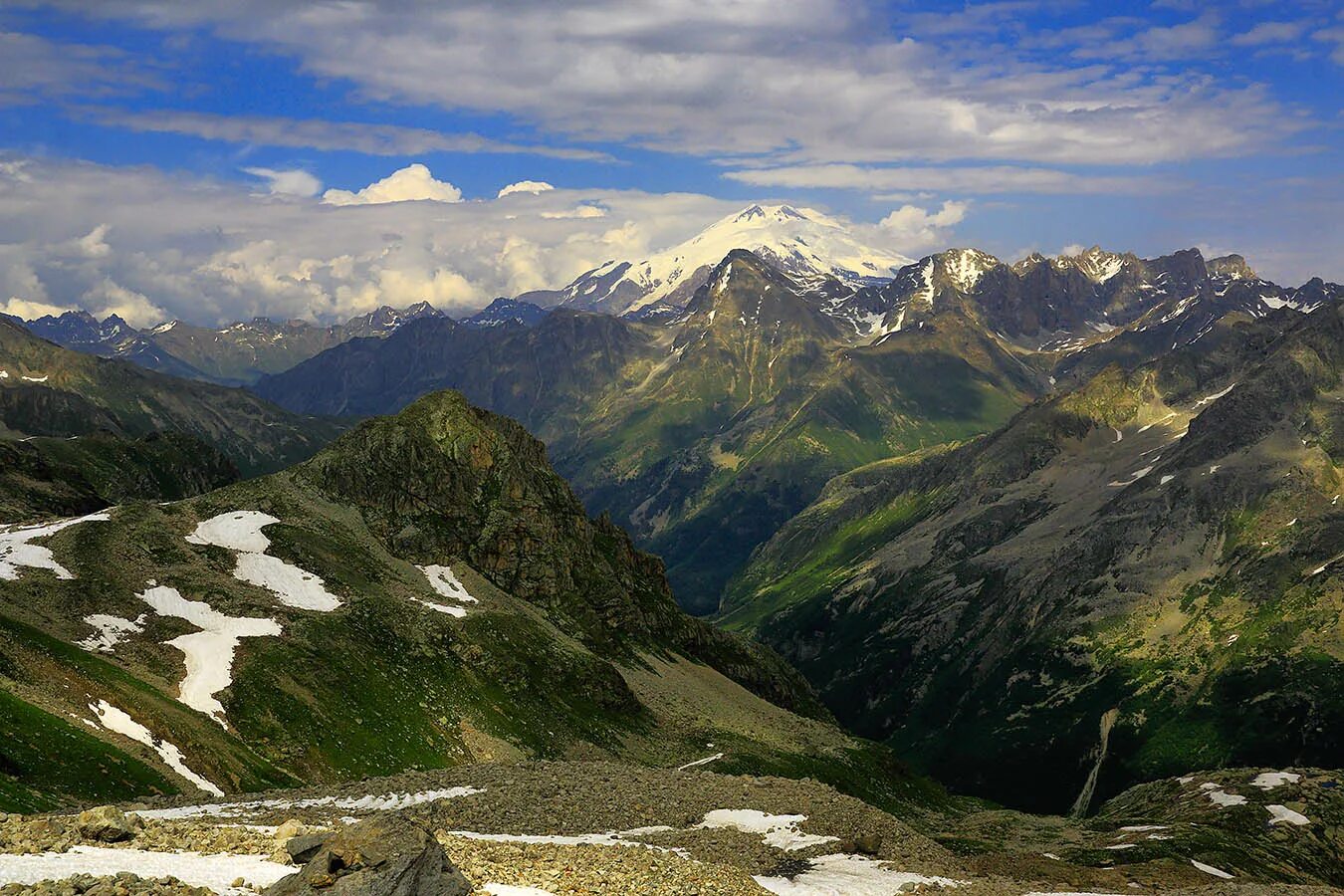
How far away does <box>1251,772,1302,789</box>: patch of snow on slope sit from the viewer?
504 feet

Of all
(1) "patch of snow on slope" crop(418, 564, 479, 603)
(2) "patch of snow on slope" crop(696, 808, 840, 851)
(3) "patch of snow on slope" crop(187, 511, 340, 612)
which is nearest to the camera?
(2) "patch of snow on slope" crop(696, 808, 840, 851)

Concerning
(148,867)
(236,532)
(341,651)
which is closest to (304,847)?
(148,867)

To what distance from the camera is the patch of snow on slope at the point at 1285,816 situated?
129250mm

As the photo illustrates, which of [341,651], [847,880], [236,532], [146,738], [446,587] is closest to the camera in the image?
[847,880]

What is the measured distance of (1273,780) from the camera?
156 m

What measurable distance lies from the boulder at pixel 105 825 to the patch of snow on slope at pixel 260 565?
95843 mm

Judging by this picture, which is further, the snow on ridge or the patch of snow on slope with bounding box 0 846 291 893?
the snow on ridge

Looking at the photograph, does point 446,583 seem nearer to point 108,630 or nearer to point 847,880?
point 108,630

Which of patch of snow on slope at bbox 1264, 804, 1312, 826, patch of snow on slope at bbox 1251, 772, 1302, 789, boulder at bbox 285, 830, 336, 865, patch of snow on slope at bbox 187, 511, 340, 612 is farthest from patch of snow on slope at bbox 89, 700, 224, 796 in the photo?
patch of snow on slope at bbox 1251, 772, 1302, 789

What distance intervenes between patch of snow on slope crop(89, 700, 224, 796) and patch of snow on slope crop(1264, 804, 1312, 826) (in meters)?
113

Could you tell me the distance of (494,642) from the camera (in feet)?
501

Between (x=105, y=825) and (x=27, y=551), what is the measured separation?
3845 inches

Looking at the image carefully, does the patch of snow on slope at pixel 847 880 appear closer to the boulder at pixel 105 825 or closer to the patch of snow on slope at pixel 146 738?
the boulder at pixel 105 825

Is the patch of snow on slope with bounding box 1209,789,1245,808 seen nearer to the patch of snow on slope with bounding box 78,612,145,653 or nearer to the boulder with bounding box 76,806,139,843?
the patch of snow on slope with bounding box 78,612,145,653
